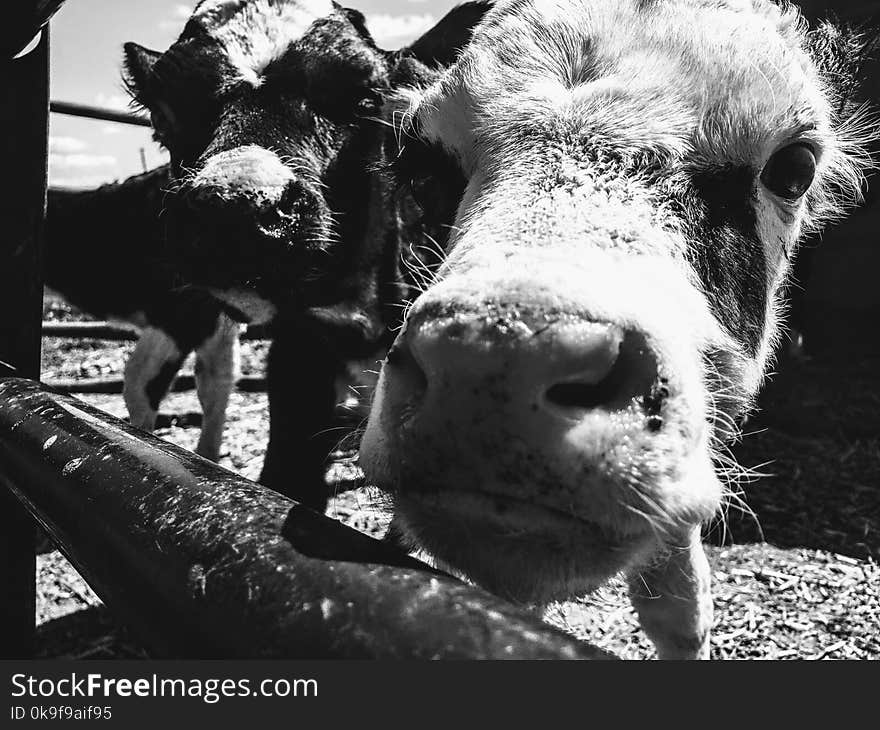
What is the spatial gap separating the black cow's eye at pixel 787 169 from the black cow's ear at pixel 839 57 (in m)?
0.60

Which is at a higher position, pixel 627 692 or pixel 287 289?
pixel 287 289

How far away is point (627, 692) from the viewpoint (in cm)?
50

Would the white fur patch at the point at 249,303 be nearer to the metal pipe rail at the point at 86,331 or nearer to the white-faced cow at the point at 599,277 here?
the white-faced cow at the point at 599,277

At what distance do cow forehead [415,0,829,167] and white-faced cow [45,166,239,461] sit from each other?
357 centimetres

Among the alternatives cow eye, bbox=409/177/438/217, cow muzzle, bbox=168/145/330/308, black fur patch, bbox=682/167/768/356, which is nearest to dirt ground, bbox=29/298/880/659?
black fur patch, bbox=682/167/768/356

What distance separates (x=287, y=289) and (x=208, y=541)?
2.78 meters

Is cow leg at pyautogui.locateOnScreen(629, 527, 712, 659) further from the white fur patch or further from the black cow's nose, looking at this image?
the white fur patch

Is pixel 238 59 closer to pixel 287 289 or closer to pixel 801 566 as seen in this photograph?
pixel 287 289

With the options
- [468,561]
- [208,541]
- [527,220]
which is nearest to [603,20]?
[527,220]

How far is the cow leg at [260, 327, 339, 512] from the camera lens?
143 inches

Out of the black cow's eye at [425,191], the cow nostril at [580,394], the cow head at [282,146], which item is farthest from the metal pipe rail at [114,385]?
the cow nostril at [580,394]

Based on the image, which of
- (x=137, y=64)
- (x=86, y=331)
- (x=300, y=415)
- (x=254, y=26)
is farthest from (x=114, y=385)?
(x=254, y=26)

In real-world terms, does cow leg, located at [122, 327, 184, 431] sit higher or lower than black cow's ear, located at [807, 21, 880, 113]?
lower

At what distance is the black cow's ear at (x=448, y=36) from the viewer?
318 cm
